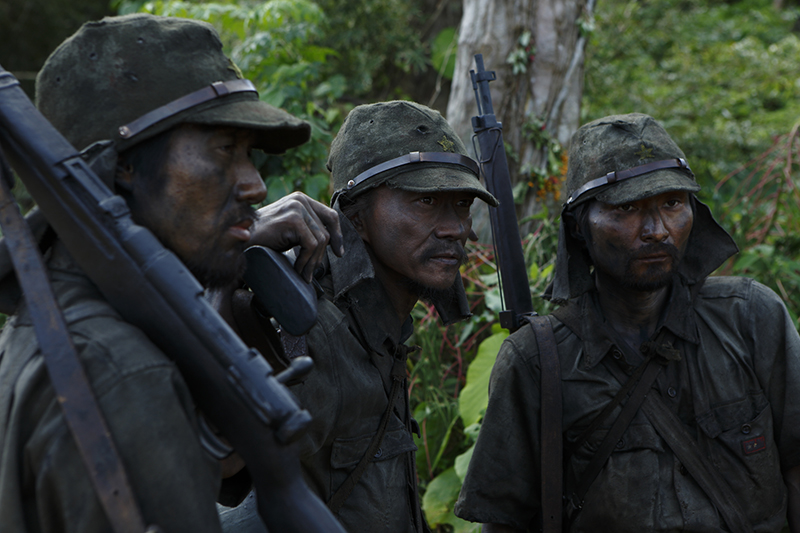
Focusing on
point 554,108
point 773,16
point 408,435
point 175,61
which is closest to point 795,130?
point 554,108

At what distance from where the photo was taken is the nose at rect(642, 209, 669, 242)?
277 cm

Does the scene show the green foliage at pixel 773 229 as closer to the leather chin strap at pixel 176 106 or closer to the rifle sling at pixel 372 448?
the rifle sling at pixel 372 448

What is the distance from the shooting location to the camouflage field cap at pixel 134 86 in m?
1.48

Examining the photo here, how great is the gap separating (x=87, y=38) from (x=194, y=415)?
0.84m

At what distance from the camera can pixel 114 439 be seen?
1217 millimetres

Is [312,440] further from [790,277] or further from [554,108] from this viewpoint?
[554,108]

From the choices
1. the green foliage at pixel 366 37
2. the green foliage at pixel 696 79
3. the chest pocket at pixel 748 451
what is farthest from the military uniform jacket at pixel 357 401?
the green foliage at pixel 366 37

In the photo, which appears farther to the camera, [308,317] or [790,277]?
[790,277]

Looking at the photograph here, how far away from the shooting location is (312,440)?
2.20 metres

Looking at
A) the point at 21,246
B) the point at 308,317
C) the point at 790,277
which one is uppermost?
the point at 21,246

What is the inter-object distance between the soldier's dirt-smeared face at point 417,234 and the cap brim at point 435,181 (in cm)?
5

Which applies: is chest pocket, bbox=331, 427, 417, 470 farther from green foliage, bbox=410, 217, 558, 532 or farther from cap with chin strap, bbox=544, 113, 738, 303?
green foliage, bbox=410, 217, 558, 532

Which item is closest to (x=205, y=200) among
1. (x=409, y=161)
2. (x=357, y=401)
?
(x=357, y=401)

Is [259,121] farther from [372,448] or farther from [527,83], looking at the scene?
[527,83]
